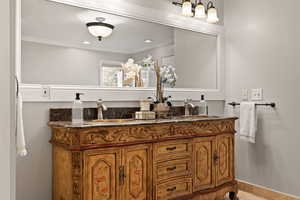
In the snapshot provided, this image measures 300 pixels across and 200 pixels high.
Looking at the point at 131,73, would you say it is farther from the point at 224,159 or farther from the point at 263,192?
the point at 263,192

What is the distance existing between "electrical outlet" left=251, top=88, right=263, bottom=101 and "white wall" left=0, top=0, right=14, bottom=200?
9.42 feet

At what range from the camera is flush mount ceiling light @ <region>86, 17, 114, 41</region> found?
2.35m

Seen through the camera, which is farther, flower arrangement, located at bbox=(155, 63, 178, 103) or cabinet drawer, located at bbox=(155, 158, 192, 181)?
flower arrangement, located at bbox=(155, 63, 178, 103)

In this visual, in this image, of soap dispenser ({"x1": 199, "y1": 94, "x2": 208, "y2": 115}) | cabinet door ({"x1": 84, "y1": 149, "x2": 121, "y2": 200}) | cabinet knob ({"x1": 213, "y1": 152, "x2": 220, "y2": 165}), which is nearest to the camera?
cabinet door ({"x1": 84, "y1": 149, "x2": 121, "y2": 200})

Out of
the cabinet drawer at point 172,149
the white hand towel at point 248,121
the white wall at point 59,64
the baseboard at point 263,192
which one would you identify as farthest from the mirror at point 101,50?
the baseboard at point 263,192

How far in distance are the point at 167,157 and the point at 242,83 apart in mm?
1534

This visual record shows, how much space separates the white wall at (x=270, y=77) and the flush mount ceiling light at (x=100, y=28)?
1661 mm

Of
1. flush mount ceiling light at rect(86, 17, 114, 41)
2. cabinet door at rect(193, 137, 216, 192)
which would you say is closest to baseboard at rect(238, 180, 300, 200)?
cabinet door at rect(193, 137, 216, 192)

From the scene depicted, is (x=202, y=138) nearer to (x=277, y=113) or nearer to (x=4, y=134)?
(x=277, y=113)

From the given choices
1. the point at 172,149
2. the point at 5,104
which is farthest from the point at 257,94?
the point at 5,104

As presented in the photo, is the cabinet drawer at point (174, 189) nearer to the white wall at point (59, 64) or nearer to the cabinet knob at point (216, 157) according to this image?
the cabinet knob at point (216, 157)

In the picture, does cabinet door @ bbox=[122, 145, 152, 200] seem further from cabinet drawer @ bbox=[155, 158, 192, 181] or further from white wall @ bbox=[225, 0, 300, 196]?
white wall @ bbox=[225, 0, 300, 196]

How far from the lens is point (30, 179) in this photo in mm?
2025

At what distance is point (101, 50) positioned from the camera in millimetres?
2412
